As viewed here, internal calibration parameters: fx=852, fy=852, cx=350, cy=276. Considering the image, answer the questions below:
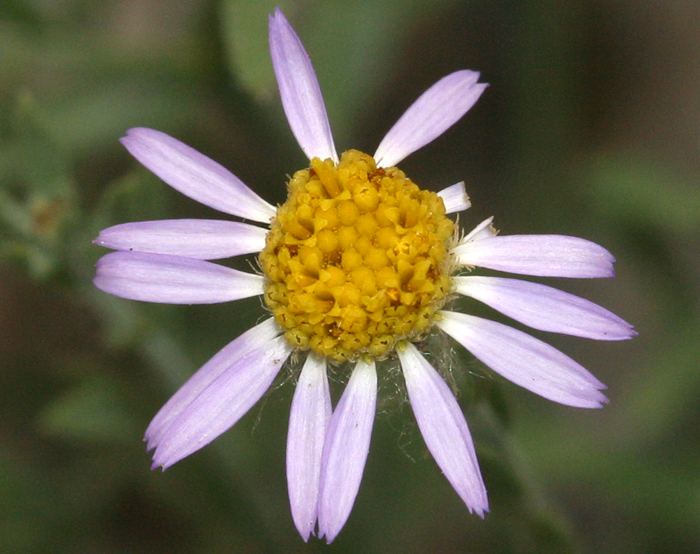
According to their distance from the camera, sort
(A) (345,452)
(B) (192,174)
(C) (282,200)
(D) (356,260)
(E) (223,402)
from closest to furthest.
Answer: (A) (345,452) < (E) (223,402) < (D) (356,260) < (B) (192,174) < (C) (282,200)

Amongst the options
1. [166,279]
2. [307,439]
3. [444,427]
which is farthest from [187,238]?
[444,427]

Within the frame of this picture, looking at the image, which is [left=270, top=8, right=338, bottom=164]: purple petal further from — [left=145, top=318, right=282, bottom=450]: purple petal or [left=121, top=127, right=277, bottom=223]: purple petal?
[left=145, top=318, right=282, bottom=450]: purple petal

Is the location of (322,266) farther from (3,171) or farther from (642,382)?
(642,382)

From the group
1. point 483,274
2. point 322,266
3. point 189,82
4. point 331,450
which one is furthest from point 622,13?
point 331,450

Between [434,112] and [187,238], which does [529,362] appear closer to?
[434,112]

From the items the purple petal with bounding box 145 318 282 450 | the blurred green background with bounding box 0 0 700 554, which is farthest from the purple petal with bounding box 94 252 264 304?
the blurred green background with bounding box 0 0 700 554

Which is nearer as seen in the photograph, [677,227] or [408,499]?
[408,499]

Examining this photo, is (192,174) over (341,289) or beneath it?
over
